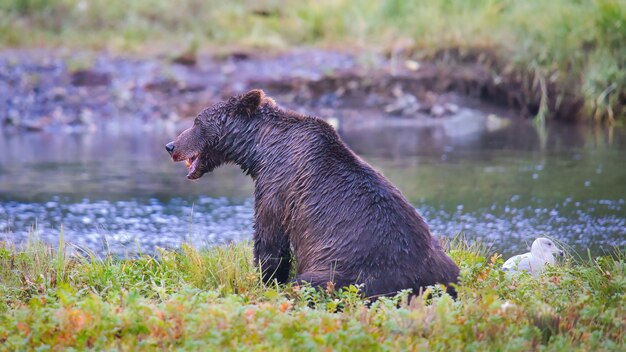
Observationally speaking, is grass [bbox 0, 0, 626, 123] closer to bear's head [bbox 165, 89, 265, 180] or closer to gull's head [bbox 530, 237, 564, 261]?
gull's head [bbox 530, 237, 564, 261]

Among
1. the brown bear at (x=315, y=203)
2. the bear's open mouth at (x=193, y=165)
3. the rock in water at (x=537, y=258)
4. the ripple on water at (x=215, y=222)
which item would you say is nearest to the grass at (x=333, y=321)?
the brown bear at (x=315, y=203)

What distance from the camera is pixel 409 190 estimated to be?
14.4 metres

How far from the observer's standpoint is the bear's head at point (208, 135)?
300 inches

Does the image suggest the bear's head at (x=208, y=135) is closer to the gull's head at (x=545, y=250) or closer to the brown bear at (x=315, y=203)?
the brown bear at (x=315, y=203)

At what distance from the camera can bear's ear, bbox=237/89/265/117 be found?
24.7 feet

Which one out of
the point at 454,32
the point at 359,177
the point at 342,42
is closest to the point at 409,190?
the point at 359,177

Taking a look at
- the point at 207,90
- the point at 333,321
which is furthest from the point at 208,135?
the point at 207,90

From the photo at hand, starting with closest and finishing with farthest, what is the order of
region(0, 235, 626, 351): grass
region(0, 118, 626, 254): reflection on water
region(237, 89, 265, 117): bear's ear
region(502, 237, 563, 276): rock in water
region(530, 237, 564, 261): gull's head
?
1. region(0, 235, 626, 351): grass
2. region(237, 89, 265, 117): bear's ear
3. region(502, 237, 563, 276): rock in water
4. region(530, 237, 564, 261): gull's head
5. region(0, 118, 626, 254): reflection on water

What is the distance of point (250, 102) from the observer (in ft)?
24.8

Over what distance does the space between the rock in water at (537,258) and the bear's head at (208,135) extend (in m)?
2.70

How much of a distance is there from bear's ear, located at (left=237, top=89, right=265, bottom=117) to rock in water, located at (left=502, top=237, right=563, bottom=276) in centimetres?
259

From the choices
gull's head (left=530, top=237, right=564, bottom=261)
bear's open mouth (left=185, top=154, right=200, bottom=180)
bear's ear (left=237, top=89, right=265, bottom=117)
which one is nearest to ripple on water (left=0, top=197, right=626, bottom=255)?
gull's head (left=530, top=237, right=564, bottom=261)

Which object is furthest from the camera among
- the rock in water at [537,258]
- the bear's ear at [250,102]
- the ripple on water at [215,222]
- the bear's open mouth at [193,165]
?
the ripple on water at [215,222]

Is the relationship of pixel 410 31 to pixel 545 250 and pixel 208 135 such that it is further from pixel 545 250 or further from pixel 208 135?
pixel 208 135
